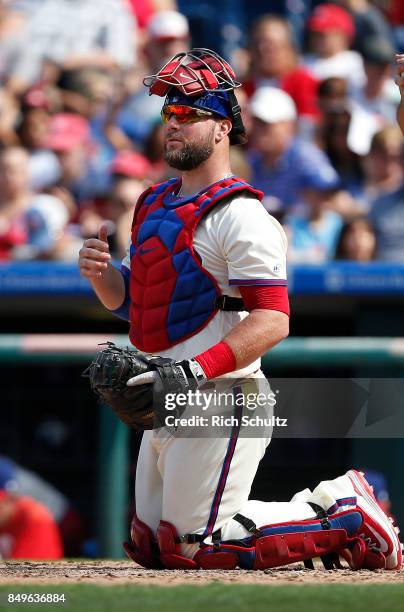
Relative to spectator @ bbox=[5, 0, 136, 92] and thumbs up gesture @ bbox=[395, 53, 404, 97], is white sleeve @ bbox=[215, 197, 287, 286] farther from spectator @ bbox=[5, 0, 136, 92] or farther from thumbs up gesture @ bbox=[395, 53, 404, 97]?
spectator @ bbox=[5, 0, 136, 92]

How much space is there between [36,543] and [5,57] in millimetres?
4526

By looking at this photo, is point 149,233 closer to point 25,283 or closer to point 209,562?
point 209,562

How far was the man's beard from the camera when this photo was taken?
376 centimetres

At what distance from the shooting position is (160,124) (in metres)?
7.80

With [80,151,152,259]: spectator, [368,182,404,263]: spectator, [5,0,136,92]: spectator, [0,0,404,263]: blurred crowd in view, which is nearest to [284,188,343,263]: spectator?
[0,0,404,263]: blurred crowd

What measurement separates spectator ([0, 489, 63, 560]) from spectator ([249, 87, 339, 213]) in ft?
7.74

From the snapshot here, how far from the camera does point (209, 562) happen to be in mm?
3611

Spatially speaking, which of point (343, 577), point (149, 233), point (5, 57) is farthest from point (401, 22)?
point (343, 577)

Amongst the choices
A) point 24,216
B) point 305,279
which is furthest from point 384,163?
point 24,216

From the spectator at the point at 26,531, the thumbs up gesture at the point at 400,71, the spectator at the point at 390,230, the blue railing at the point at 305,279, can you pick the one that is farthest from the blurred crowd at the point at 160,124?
the thumbs up gesture at the point at 400,71

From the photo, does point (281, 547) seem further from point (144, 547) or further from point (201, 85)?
point (201, 85)

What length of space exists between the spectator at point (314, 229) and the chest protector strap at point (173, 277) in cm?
302

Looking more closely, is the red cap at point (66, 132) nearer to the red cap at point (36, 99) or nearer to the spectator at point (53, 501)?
the red cap at point (36, 99)

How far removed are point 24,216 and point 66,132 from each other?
1.10m
